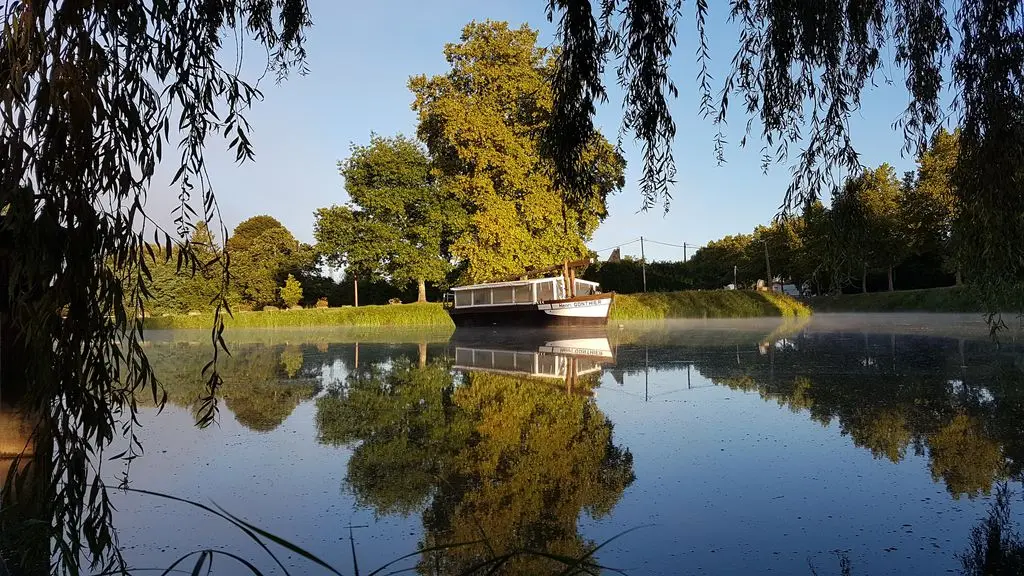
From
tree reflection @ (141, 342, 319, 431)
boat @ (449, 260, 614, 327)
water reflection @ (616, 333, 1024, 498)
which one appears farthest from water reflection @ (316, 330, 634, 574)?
boat @ (449, 260, 614, 327)

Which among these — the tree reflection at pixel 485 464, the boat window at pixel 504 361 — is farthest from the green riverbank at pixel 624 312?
the tree reflection at pixel 485 464

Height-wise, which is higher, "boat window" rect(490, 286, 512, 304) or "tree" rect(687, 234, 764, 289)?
"tree" rect(687, 234, 764, 289)

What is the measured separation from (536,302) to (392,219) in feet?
37.1

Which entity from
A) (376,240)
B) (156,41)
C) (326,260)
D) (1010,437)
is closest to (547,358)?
(1010,437)

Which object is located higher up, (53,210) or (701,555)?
(53,210)

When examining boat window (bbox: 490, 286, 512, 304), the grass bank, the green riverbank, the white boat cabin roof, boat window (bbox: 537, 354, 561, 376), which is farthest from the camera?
the green riverbank

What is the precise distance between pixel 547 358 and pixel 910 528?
28.5 ft

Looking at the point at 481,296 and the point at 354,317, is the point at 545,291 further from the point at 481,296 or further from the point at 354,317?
the point at 354,317

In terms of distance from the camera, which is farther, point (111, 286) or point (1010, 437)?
point (1010, 437)

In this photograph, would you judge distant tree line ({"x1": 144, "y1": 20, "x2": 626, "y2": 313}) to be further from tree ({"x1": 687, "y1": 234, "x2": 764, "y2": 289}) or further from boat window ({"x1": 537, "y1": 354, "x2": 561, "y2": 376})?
tree ({"x1": 687, "y1": 234, "x2": 764, "y2": 289})

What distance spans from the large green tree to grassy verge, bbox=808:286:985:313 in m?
16.4

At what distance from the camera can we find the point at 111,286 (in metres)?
1.71

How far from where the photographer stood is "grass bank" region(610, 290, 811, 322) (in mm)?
25984

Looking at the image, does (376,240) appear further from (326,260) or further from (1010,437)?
(1010,437)
